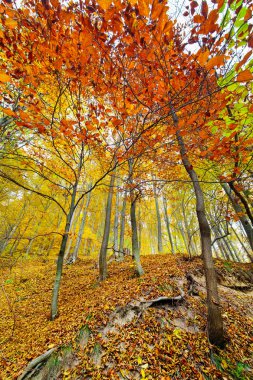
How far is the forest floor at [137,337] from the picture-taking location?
7.61ft

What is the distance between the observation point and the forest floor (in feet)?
7.61

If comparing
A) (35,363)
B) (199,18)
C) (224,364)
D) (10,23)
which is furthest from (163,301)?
(10,23)

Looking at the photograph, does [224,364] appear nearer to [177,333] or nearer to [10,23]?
[177,333]

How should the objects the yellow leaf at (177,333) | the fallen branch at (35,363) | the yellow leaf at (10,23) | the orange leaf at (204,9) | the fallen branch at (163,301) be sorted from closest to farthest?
1. the orange leaf at (204,9)
2. the fallen branch at (35,363)
3. the yellow leaf at (10,23)
4. the yellow leaf at (177,333)
5. the fallen branch at (163,301)

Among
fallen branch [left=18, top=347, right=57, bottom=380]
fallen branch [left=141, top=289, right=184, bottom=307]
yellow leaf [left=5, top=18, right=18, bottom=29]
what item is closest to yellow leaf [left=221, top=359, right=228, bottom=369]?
fallen branch [left=141, top=289, right=184, bottom=307]

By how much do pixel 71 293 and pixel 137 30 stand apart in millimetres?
6628

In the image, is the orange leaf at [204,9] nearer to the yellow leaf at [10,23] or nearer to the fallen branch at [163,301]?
the yellow leaf at [10,23]

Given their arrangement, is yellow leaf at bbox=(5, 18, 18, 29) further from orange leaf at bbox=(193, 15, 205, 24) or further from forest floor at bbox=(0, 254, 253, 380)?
forest floor at bbox=(0, 254, 253, 380)

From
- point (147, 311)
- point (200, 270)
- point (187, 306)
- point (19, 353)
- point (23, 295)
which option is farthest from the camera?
point (23, 295)

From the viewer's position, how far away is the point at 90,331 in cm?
286

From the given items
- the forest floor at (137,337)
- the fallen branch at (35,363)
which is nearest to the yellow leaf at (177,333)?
the forest floor at (137,337)

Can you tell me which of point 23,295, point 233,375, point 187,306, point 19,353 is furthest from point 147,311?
point 23,295

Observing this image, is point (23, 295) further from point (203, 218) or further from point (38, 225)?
point (38, 225)

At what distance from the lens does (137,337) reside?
2732mm
